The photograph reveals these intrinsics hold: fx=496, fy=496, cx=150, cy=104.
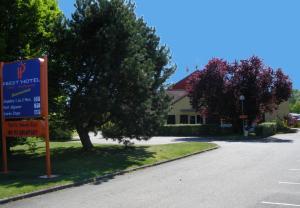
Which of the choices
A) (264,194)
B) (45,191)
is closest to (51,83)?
(45,191)

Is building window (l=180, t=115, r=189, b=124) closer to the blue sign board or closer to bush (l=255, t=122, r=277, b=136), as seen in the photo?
bush (l=255, t=122, r=277, b=136)

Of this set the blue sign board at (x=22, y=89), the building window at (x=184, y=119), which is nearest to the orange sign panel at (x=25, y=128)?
the blue sign board at (x=22, y=89)

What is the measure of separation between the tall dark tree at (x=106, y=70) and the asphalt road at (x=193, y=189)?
4.50 meters

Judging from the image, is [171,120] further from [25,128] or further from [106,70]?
[25,128]

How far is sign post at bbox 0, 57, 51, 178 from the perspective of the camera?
15570 mm

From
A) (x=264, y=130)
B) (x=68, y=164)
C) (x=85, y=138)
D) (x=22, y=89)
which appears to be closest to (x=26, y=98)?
(x=22, y=89)

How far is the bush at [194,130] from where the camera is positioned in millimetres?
44938

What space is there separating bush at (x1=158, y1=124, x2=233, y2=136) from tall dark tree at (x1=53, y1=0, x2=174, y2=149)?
21.7 m

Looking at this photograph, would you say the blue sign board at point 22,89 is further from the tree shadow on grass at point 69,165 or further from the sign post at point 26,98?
the tree shadow on grass at point 69,165

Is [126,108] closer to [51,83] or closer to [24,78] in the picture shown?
[51,83]

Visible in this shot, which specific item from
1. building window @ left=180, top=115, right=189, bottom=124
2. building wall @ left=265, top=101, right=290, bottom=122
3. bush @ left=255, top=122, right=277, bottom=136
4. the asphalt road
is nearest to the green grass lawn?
the asphalt road

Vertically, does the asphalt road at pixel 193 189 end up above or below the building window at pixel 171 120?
below

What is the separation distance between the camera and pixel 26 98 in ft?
52.6

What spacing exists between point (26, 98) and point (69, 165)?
3.31 metres
